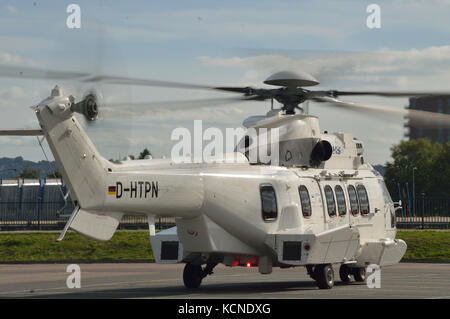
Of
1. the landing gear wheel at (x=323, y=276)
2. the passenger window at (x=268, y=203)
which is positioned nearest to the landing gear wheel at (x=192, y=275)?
the passenger window at (x=268, y=203)

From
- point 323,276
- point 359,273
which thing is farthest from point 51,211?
point 323,276

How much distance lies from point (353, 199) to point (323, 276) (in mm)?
3311

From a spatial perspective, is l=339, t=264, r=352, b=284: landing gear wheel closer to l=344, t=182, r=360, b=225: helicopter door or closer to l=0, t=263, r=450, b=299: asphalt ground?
l=0, t=263, r=450, b=299: asphalt ground

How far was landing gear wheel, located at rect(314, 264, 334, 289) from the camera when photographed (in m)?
23.1

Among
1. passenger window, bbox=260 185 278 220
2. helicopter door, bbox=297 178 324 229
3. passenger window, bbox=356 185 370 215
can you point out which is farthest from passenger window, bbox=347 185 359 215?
passenger window, bbox=260 185 278 220

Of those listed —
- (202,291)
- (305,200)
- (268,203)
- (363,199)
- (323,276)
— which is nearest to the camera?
(268,203)

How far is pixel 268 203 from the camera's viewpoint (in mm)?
22516

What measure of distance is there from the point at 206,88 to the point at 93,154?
15.2ft

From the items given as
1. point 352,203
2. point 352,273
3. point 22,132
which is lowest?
point 352,273

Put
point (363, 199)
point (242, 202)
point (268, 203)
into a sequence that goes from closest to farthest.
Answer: point (242, 202) < point (268, 203) < point (363, 199)

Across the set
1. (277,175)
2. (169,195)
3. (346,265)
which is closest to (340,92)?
(277,175)

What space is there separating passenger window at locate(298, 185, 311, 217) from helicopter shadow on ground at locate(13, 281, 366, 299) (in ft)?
7.18

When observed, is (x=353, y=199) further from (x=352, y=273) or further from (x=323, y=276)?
(x=323, y=276)

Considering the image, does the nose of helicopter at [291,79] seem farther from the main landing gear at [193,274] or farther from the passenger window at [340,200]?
the main landing gear at [193,274]
